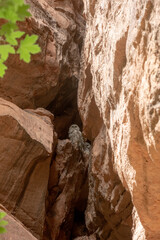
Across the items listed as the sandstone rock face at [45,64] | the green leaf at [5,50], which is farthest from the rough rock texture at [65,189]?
the green leaf at [5,50]

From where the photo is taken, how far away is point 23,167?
7.91 metres

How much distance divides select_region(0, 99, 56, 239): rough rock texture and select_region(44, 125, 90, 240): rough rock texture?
1598 millimetres

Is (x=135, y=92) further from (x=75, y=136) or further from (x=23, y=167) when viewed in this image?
(x=75, y=136)

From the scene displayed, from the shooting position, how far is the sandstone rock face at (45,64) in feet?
32.0

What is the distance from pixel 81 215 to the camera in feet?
38.8

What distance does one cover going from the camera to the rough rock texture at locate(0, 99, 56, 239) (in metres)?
7.54

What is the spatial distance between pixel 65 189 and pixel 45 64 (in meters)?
3.90

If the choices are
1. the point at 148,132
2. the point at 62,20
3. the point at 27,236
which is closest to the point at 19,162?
the point at 27,236

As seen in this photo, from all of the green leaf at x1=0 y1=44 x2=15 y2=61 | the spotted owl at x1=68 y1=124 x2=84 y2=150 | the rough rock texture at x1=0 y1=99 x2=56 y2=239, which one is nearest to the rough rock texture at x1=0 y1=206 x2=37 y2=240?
the rough rock texture at x1=0 y1=99 x2=56 y2=239

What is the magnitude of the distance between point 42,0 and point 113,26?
7356 millimetres

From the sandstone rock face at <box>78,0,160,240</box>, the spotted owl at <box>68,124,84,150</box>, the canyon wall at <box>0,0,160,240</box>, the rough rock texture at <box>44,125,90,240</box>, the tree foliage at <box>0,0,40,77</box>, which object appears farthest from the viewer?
the spotted owl at <box>68,124,84,150</box>

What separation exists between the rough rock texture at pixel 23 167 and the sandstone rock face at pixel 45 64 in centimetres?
164

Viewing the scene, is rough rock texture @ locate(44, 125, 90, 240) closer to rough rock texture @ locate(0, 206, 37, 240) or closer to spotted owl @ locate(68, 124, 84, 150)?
spotted owl @ locate(68, 124, 84, 150)

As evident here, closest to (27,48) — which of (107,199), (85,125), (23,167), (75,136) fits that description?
(23,167)
